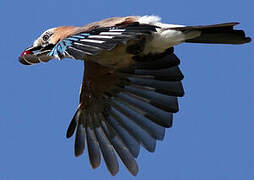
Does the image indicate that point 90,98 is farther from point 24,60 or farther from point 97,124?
point 24,60

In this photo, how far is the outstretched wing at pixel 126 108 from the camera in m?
7.98

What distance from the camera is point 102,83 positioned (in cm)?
818

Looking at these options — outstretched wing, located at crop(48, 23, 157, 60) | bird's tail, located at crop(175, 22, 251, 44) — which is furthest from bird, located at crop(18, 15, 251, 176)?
outstretched wing, located at crop(48, 23, 157, 60)

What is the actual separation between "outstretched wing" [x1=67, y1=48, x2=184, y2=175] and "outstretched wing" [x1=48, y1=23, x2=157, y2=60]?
42.5 inches

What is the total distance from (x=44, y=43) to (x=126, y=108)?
122cm

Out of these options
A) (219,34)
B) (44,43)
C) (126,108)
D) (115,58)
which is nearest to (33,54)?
(44,43)

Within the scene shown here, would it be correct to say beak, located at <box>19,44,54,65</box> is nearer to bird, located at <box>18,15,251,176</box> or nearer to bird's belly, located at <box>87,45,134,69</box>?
bird, located at <box>18,15,251,176</box>

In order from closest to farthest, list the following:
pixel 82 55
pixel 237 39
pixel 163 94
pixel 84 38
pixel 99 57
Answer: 1. pixel 82 55
2. pixel 84 38
3. pixel 237 39
4. pixel 99 57
5. pixel 163 94

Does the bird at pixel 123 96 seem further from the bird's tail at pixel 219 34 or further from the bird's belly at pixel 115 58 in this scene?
the bird's tail at pixel 219 34

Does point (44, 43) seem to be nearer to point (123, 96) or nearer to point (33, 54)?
point (33, 54)

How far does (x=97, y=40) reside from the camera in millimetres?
6266

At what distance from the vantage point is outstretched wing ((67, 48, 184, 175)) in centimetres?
798

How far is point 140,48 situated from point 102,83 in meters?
0.95

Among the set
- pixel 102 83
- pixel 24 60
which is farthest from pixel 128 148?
pixel 24 60
